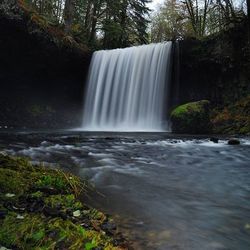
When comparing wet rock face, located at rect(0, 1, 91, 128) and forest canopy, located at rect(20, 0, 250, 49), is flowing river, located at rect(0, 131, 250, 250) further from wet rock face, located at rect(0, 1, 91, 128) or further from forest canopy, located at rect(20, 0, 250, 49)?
forest canopy, located at rect(20, 0, 250, 49)

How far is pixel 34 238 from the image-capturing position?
7.14ft

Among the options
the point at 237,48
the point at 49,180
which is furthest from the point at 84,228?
the point at 237,48

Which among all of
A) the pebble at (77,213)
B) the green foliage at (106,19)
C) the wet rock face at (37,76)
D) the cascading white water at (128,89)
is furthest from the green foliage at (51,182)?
the green foliage at (106,19)

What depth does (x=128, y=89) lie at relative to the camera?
18.8 metres

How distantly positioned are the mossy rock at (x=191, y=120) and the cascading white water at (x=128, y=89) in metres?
3.13

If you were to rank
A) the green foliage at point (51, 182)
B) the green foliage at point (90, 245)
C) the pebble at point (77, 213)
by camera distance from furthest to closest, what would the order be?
the green foliage at point (51, 182) → the pebble at point (77, 213) → the green foliage at point (90, 245)

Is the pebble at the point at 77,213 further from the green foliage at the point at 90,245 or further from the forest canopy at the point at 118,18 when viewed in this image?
the forest canopy at the point at 118,18

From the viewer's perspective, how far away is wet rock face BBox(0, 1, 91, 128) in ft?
51.2

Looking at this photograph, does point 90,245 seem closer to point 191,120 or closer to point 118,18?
point 191,120

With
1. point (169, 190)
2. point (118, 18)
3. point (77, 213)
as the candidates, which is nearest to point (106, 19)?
point (118, 18)

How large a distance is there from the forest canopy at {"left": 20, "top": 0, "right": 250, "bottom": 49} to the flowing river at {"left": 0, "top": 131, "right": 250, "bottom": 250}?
434 inches

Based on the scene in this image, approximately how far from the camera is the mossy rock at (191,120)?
14.4 metres

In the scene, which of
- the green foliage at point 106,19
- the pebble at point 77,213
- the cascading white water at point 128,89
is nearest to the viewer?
the pebble at point 77,213

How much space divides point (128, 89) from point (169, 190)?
1451 cm
